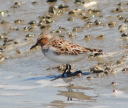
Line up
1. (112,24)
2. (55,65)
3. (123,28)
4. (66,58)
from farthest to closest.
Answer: (112,24) < (123,28) < (55,65) < (66,58)

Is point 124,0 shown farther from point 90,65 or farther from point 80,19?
point 90,65

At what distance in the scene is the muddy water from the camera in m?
11.3

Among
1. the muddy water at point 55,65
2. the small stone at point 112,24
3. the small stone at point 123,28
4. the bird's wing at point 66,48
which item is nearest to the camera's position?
the muddy water at point 55,65

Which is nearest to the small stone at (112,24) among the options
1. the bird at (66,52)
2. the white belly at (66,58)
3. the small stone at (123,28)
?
the small stone at (123,28)

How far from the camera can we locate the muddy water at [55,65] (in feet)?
37.2

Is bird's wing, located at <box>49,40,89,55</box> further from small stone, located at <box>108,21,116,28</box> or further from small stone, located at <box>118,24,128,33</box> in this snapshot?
small stone, located at <box>108,21,116,28</box>

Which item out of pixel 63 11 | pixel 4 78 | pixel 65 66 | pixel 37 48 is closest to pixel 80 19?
pixel 63 11

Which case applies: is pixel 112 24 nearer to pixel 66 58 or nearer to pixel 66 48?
pixel 66 48

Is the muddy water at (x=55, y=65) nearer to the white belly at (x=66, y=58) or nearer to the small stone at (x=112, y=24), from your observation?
the small stone at (x=112, y=24)

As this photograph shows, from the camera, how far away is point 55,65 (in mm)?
14156

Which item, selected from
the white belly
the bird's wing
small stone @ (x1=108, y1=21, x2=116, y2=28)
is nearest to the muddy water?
small stone @ (x1=108, y1=21, x2=116, y2=28)

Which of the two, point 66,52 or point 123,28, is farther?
point 123,28

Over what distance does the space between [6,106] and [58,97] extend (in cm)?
112

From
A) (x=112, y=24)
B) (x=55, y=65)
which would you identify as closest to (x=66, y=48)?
(x=55, y=65)
